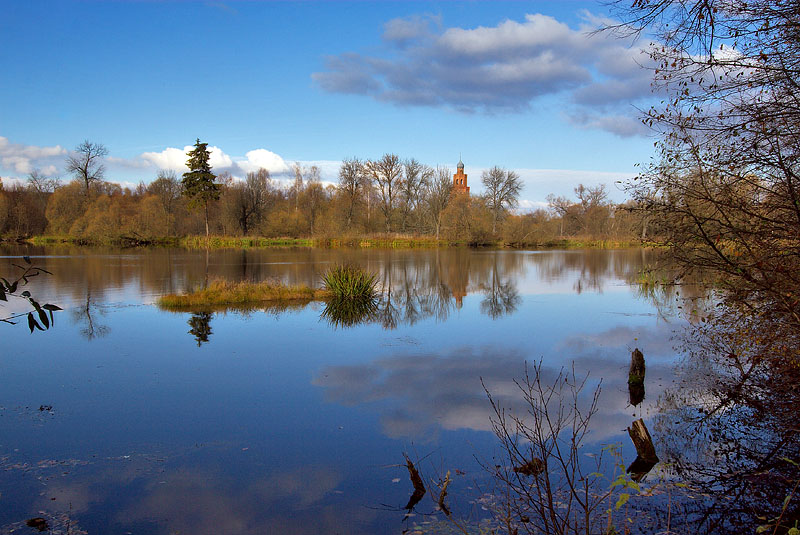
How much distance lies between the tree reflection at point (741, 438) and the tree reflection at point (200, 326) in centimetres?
921

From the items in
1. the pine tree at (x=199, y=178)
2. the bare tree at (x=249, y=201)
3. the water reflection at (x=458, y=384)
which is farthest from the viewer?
the bare tree at (x=249, y=201)

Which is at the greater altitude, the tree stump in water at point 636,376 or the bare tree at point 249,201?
the bare tree at point 249,201

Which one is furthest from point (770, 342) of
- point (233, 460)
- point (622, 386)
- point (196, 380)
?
point (196, 380)

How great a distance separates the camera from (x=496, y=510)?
4.78 m

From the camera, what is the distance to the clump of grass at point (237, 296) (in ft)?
55.4

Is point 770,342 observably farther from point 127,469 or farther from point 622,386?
point 127,469

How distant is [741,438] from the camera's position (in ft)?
21.3

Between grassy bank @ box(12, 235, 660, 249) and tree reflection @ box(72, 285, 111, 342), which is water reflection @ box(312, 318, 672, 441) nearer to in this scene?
tree reflection @ box(72, 285, 111, 342)

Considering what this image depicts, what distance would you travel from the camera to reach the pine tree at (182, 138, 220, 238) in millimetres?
54906

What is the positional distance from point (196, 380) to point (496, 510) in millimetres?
5923

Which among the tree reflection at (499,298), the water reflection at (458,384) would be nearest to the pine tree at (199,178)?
the tree reflection at (499,298)

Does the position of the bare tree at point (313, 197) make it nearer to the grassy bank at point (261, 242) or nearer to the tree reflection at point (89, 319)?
the grassy bank at point (261, 242)

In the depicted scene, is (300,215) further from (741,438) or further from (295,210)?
(741,438)

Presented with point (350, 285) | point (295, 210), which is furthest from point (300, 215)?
point (350, 285)
